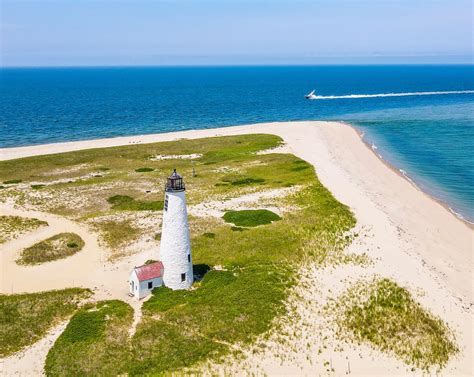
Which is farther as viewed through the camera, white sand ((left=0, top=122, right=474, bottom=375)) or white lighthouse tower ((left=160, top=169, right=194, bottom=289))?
white lighthouse tower ((left=160, top=169, right=194, bottom=289))

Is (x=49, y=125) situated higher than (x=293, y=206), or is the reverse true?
(x=293, y=206)

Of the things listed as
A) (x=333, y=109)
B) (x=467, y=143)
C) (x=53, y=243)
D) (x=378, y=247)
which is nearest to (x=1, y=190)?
(x=53, y=243)

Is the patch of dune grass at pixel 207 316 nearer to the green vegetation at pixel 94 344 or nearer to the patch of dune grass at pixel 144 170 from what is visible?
the green vegetation at pixel 94 344

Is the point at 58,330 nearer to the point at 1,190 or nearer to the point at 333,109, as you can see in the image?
the point at 1,190

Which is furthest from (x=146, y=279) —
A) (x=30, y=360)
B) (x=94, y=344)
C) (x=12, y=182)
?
(x=12, y=182)

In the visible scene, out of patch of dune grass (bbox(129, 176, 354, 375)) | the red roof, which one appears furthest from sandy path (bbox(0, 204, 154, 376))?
patch of dune grass (bbox(129, 176, 354, 375))

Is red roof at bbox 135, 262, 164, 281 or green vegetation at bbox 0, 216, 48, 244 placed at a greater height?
red roof at bbox 135, 262, 164, 281

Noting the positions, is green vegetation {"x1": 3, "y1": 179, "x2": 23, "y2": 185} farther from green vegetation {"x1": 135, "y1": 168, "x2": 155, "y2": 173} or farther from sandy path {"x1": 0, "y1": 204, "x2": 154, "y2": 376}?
sandy path {"x1": 0, "y1": 204, "x2": 154, "y2": 376}
